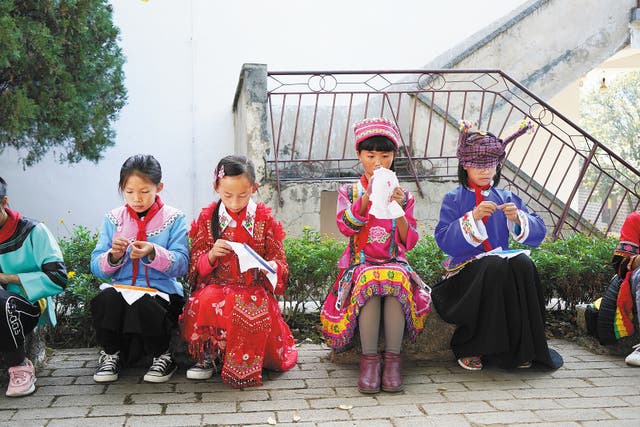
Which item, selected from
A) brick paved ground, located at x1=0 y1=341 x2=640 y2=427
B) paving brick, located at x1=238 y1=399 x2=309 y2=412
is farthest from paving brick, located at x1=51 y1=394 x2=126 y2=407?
paving brick, located at x1=238 y1=399 x2=309 y2=412

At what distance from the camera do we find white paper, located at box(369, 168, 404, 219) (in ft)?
10.9

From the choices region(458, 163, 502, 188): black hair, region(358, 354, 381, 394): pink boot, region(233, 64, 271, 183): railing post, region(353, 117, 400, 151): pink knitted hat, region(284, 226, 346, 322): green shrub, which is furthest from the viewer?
region(233, 64, 271, 183): railing post

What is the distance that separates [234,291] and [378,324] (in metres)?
0.78

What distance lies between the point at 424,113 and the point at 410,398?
490 centimetres

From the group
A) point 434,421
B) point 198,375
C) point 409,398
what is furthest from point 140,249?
point 434,421

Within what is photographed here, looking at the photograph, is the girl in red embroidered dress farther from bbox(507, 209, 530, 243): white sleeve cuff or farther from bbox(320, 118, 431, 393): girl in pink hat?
bbox(507, 209, 530, 243): white sleeve cuff

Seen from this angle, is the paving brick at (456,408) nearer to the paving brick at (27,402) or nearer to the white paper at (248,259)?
the white paper at (248,259)

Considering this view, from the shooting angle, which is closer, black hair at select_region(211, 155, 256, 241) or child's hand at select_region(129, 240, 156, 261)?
child's hand at select_region(129, 240, 156, 261)

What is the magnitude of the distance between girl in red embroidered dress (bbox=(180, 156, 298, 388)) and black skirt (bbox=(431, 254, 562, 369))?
3.40ft

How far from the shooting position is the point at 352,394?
10.6 ft

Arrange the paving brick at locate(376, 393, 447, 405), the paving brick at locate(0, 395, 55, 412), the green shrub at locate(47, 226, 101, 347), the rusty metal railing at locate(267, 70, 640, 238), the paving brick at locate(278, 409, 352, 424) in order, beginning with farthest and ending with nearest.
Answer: the rusty metal railing at locate(267, 70, 640, 238) < the green shrub at locate(47, 226, 101, 347) < the paving brick at locate(376, 393, 447, 405) < the paving brick at locate(0, 395, 55, 412) < the paving brick at locate(278, 409, 352, 424)

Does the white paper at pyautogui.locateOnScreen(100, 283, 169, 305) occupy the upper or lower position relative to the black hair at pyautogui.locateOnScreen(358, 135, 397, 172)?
lower

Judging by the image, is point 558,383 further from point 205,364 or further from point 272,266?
point 205,364

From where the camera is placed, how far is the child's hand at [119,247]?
3.24 m
